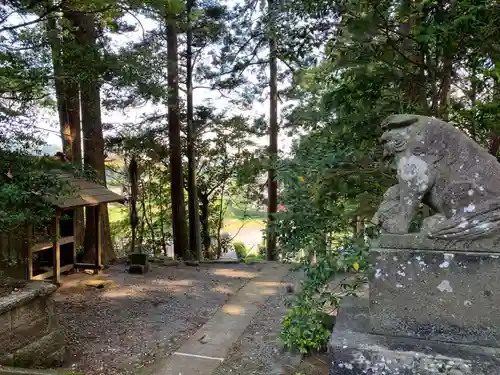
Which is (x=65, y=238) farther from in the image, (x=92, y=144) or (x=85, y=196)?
(x=92, y=144)

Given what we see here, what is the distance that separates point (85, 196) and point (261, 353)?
484 cm

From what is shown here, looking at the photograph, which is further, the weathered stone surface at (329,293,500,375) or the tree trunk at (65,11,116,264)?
the tree trunk at (65,11,116,264)


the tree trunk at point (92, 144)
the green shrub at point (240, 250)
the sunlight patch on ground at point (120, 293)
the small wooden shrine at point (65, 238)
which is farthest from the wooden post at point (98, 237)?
the green shrub at point (240, 250)

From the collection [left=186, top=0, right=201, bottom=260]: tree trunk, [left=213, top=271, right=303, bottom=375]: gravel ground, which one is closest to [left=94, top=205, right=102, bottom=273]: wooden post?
[left=213, top=271, right=303, bottom=375]: gravel ground

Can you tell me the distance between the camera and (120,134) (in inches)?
483

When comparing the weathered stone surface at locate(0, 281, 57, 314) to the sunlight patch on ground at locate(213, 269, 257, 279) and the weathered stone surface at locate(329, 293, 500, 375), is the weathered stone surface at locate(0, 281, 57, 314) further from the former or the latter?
the sunlight patch on ground at locate(213, 269, 257, 279)

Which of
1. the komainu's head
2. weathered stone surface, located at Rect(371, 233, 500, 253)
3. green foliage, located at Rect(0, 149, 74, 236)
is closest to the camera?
weathered stone surface, located at Rect(371, 233, 500, 253)

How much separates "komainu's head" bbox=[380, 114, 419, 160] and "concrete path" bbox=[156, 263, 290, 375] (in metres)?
2.91

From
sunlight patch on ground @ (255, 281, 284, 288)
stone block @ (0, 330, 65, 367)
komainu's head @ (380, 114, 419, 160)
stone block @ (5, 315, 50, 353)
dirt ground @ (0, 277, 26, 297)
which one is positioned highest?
komainu's head @ (380, 114, 419, 160)

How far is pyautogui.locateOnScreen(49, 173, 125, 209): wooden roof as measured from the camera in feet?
22.6

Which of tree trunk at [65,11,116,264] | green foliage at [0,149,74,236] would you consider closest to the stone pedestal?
green foliage at [0,149,74,236]

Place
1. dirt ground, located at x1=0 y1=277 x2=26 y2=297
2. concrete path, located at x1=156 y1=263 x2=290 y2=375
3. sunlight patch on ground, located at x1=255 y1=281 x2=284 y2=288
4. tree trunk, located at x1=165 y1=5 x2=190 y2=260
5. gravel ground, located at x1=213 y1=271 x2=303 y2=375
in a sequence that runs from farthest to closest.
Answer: tree trunk, located at x1=165 y1=5 x2=190 y2=260 < sunlight patch on ground, located at x1=255 y1=281 x2=284 y2=288 < concrete path, located at x1=156 y1=263 x2=290 y2=375 < gravel ground, located at x1=213 y1=271 x2=303 y2=375 < dirt ground, located at x1=0 y1=277 x2=26 y2=297

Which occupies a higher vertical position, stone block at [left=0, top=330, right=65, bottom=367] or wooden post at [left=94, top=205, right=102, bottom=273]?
wooden post at [left=94, top=205, right=102, bottom=273]

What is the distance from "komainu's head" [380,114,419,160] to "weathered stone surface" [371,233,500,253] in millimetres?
522
